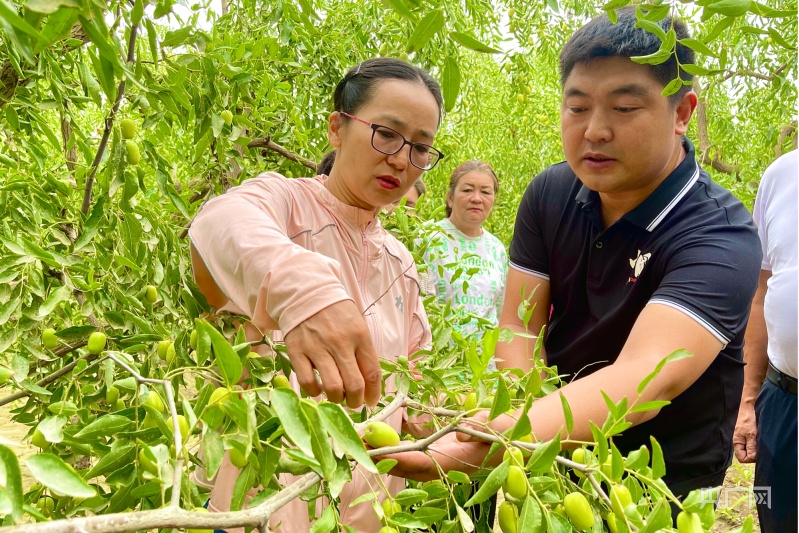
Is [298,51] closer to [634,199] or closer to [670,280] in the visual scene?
[634,199]

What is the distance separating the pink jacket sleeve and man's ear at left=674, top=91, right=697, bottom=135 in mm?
884

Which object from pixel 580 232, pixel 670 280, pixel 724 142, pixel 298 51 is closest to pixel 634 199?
pixel 580 232

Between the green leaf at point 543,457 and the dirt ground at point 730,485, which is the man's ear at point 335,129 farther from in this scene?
the dirt ground at point 730,485

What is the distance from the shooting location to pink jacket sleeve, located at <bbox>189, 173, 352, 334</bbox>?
0.79 m

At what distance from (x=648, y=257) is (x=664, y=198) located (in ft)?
0.42

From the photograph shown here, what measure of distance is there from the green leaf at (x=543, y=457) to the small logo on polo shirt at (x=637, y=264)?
0.84 meters

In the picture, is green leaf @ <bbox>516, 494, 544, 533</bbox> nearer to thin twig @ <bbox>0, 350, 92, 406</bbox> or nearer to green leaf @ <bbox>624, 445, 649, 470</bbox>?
green leaf @ <bbox>624, 445, 649, 470</bbox>

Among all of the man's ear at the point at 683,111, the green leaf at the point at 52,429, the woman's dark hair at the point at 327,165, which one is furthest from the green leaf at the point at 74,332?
the man's ear at the point at 683,111

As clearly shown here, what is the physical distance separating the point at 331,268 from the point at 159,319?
83 centimetres

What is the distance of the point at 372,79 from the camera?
1.48 meters

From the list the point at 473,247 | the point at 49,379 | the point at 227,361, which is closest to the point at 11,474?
the point at 227,361

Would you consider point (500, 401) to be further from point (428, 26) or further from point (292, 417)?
point (428, 26)

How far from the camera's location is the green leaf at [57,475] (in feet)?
1.46

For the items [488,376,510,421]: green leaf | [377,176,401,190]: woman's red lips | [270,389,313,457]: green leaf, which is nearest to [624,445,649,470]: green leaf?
[488,376,510,421]: green leaf
